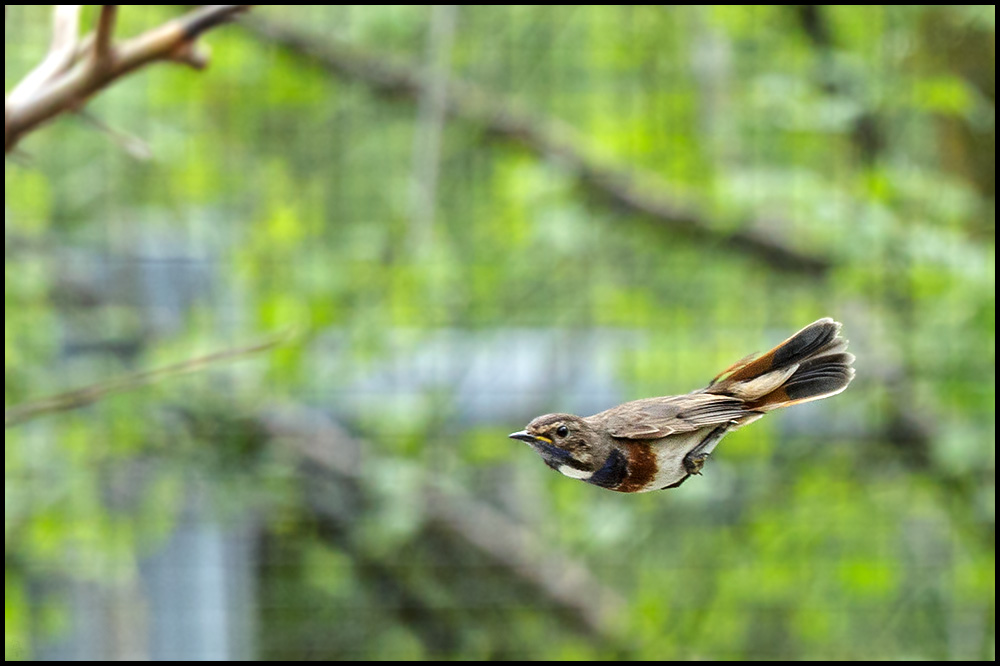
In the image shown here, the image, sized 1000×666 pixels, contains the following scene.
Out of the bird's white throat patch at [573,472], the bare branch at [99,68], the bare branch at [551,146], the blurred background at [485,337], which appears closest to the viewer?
the bird's white throat patch at [573,472]

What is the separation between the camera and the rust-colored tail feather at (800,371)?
1.98 feet

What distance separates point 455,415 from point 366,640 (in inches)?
28.3

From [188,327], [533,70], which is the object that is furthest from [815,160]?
[188,327]

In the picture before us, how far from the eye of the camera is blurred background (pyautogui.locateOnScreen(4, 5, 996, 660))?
2586 millimetres

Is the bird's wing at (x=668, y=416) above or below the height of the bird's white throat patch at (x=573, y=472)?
above

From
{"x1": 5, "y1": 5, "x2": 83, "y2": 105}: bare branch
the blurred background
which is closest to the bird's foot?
{"x1": 5, "y1": 5, "x2": 83, "y2": 105}: bare branch

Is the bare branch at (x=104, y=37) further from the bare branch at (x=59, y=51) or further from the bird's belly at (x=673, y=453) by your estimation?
the bird's belly at (x=673, y=453)

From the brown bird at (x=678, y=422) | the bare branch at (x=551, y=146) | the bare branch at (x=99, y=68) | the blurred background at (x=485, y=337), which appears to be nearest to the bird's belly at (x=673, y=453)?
the brown bird at (x=678, y=422)

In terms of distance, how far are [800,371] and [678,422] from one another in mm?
67

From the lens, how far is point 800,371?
62 cm

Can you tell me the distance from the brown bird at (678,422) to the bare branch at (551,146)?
6.92 ft

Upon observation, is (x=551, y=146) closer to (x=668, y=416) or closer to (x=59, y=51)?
(x=59, y=51)

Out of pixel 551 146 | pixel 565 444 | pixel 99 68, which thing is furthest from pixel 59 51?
pixel 551 146

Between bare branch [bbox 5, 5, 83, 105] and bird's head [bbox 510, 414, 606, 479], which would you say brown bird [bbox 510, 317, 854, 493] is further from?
bare branch [bbox 5, 5, 83, 105]
